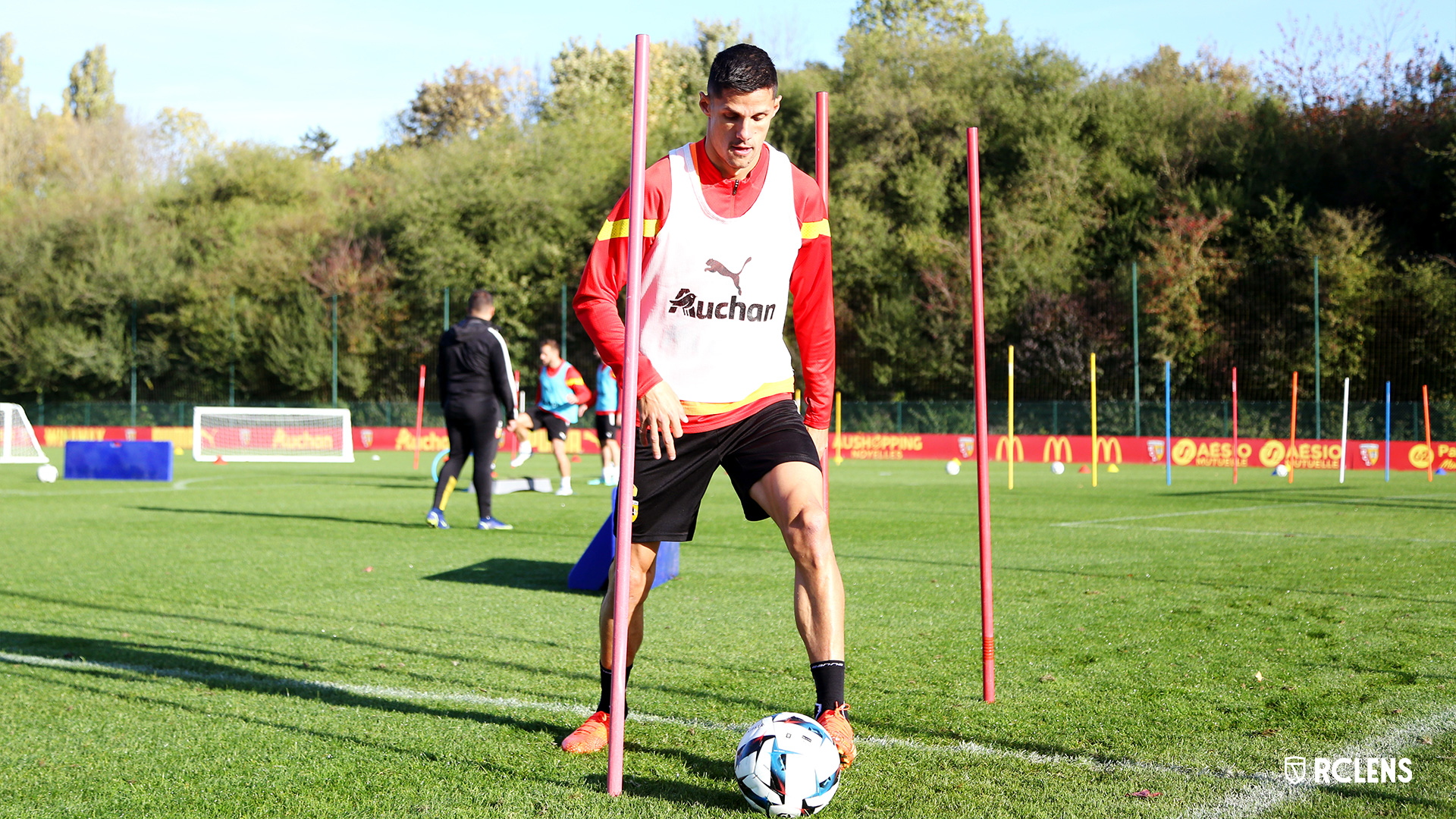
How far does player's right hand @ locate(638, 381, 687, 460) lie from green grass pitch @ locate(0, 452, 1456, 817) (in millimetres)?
964

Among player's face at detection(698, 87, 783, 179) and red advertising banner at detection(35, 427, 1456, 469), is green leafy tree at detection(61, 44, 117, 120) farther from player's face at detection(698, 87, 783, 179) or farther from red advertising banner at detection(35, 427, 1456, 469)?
player's face at detection(698, 87, 783, 179)

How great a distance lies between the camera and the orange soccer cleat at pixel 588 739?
3.79 meters

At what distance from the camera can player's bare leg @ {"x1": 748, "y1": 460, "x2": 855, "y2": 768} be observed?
12.2 feet

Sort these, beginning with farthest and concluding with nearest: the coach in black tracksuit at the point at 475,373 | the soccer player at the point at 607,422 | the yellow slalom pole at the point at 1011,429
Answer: the yellow slalom pole at the point at 1011,429 < the soccer player at the point at 607,422 < the coach in black tracksuit at the point at 475,373

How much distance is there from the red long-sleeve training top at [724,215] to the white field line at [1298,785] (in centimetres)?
152

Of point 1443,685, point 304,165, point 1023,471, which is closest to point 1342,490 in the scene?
point 1023,471

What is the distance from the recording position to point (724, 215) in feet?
12.5

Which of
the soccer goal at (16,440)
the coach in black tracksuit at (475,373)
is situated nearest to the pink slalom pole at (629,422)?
the coach in black tracksuit at (475,373)

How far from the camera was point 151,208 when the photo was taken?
162ft

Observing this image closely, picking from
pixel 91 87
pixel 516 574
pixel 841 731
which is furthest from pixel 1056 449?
pixel 91 87

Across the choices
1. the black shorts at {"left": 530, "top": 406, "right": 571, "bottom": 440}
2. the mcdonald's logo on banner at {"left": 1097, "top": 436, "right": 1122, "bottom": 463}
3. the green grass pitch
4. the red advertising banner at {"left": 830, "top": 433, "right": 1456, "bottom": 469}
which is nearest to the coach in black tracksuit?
the green grass pitch

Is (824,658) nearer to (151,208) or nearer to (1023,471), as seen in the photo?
(1023,471)

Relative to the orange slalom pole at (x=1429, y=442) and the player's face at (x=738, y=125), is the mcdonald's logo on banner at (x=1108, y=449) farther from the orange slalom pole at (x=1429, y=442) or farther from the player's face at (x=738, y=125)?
the player's face at (x=738, y=125)

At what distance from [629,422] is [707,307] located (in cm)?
55
